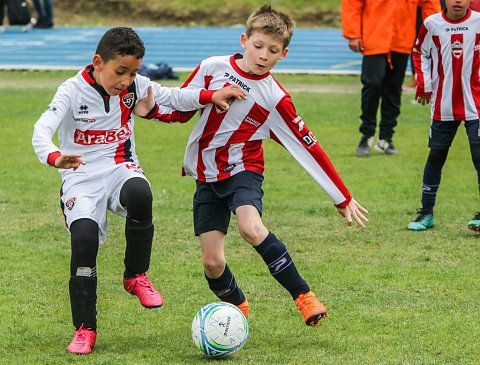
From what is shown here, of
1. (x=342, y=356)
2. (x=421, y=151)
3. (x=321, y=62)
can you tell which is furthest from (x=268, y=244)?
(x=321, y=62)

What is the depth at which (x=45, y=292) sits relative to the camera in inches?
213

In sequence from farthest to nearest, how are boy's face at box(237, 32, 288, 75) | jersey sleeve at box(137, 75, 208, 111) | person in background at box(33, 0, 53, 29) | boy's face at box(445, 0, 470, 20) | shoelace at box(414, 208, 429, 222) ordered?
person in background at box(33, 0, 53, 29) < shoelace at box(414, 208, 429, 222) < boy's face at box(445, 0, 470, 20) < jersey sleeve at box(137, 75, 208, 111) < boy's face at box(237, 32, 288, 75)

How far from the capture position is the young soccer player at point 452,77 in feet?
22.8

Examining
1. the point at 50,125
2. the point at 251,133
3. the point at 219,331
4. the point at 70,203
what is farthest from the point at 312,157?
the point at 50,125

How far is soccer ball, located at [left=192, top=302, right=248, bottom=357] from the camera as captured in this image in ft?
13.8

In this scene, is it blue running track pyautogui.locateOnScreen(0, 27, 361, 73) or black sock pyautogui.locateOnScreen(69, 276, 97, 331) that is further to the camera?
blue running track pyautogui.locateOnScreen(0, 27, 361, 73)

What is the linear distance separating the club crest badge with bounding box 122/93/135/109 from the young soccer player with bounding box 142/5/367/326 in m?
0.47

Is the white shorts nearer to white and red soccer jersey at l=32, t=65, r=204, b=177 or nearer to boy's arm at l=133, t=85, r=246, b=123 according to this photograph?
white and red soccer jersey at l=32, t=65, r=204, b=177

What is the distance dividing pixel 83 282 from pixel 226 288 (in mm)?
948

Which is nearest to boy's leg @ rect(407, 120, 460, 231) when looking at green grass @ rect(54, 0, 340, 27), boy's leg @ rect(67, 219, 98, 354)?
boy's leg @ rect(67, 219, 98, 354)

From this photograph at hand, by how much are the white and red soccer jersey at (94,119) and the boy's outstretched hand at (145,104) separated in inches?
1.1

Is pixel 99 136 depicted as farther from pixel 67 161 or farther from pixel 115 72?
pixel 67 161

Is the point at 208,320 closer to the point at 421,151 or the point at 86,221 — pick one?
the point at 86,221

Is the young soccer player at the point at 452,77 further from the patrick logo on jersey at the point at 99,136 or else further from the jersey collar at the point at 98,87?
the jersey collar at the point at 98,87
